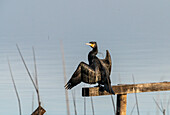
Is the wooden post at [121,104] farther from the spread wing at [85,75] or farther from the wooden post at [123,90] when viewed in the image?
the spread wing at [85,75]

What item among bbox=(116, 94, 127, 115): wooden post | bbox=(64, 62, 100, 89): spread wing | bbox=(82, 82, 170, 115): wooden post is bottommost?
bbox=(116, 94, 127, 115): wooden post

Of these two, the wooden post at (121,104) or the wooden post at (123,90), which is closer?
the wooden post at (123,90)

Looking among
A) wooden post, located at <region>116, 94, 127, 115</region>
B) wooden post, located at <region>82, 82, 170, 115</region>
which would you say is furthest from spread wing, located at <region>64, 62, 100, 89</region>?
wooden post, located at <region>116, 94, 127, 115</region>

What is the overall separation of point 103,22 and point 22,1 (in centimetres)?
1256

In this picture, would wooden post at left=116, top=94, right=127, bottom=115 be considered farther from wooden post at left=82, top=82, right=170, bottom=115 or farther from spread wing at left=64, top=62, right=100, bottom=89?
spread wing at left=64, top=62, right=100, bottom=89

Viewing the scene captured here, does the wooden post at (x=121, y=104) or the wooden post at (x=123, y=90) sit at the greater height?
the wooden post at (x=123, y=90)

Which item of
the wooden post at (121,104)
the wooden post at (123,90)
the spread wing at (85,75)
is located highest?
the spread wing at (85,75)

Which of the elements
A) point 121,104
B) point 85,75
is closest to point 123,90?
point 121,104

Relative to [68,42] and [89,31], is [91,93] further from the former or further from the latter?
[89,31]

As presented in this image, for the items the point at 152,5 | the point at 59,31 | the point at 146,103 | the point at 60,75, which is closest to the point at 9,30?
the point at 59,31

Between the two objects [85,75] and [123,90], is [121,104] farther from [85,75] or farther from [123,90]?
[85,75]

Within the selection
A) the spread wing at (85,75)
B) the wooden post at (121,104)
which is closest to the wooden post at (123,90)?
the wooden post at (121,104)

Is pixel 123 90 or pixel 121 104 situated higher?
pixel 123 90

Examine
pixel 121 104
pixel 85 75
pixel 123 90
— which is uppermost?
pixel 85 75
